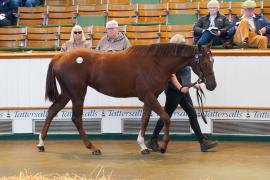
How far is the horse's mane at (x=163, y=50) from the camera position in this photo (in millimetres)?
10289

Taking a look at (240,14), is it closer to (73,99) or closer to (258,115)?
(258,115)

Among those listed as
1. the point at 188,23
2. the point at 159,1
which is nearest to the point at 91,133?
the point at 188,23

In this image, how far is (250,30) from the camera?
40.3ft

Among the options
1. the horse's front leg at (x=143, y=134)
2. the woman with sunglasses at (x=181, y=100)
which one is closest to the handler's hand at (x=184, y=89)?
the woman with sunglasses at (x=181, y=100)

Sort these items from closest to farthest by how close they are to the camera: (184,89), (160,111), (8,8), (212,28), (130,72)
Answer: (160,111) → (184,89) → (130,72) → (212,28) → (8,8)

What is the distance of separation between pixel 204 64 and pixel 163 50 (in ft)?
2.21

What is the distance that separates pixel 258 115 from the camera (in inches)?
454

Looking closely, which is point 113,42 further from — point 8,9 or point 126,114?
point 8,9

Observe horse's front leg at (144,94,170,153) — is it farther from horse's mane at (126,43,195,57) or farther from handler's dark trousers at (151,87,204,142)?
horse's mane at (126,43,195,57)

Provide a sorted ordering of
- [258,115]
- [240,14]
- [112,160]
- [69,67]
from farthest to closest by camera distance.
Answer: [240,14] → [258,115] → [69,67] → [112,160]

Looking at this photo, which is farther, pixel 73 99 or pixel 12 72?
pixel 12 72

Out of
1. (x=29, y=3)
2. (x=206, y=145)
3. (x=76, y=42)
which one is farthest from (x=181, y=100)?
(x=29, y=3)

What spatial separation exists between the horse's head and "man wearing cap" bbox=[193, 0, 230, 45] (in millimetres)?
2306

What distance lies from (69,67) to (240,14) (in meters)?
4.95
